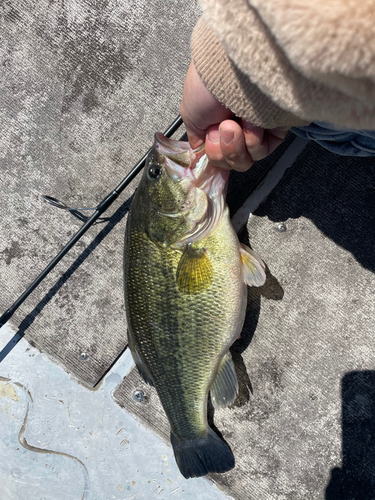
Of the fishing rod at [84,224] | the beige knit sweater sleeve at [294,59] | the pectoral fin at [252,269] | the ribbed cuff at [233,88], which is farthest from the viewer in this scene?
the fishing rod at [84,224]

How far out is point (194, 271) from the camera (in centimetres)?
113

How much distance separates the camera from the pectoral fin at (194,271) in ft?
3.71

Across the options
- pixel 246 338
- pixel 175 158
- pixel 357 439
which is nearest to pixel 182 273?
pixel 175 158

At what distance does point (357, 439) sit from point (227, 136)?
1.28 metres

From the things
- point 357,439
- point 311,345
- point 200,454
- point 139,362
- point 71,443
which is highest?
point 311,345

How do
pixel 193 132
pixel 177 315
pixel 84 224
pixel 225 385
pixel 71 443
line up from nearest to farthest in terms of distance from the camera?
pixel 193 132 → pixel 177 315 → pixel 225 385 → pixel 84 224 → pixel 71 443

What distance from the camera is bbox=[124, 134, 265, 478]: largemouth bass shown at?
112 centimetres

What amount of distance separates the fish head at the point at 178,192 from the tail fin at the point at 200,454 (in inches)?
30.3

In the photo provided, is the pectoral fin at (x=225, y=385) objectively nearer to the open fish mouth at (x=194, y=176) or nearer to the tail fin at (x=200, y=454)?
the tail fin at (x=200, y=454)

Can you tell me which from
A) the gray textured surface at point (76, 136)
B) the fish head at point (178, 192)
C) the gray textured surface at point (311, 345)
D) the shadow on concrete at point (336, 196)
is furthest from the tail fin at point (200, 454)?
the shadow on concrete at point (336, 196)

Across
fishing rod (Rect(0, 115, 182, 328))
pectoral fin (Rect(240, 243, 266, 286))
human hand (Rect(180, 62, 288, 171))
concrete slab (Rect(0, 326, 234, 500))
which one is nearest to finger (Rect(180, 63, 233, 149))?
human hand (Rect(180, 62, 288, 171))

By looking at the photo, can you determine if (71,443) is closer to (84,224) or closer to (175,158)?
(84,224)

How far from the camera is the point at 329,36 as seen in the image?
391 millimetres

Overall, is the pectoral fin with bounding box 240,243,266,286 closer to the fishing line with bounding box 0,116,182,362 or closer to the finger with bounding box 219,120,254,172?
the finger with bounding box 219,120,254,172
